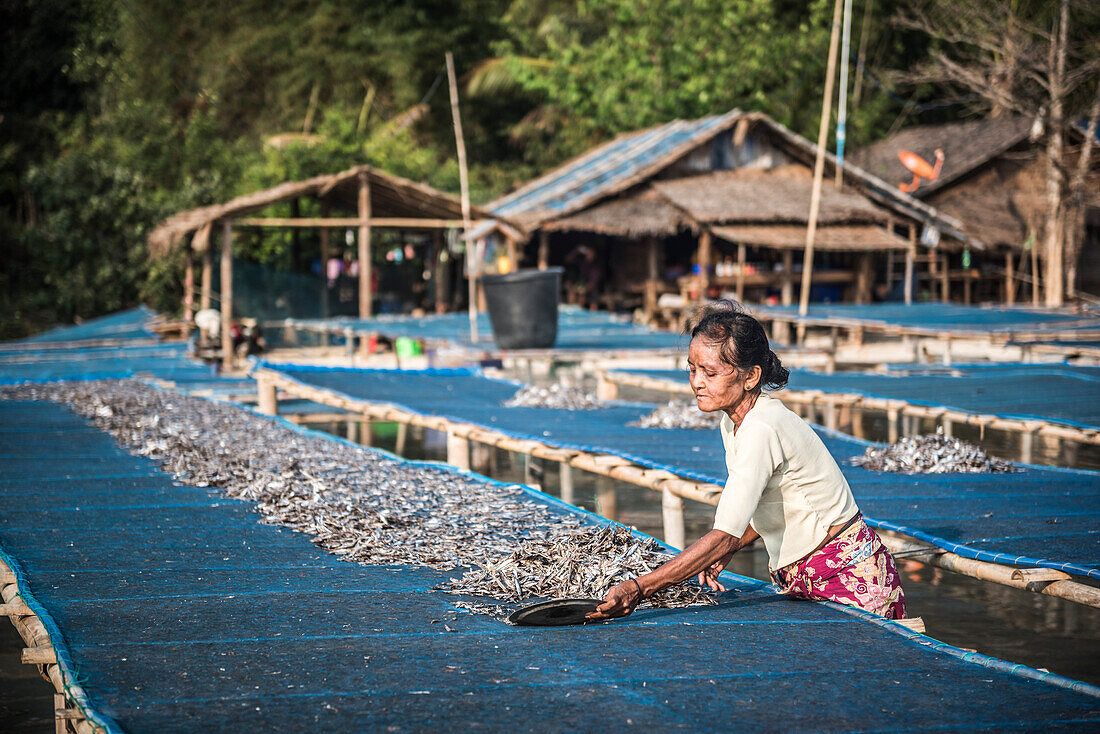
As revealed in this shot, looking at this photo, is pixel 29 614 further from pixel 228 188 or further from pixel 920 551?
pixel 228 188

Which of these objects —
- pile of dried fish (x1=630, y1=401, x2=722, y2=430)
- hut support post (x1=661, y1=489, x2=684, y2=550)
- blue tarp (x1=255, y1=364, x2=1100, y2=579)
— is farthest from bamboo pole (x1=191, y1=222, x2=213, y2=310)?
hut support post (x1=661, y1=489, x2=684, y2=550)

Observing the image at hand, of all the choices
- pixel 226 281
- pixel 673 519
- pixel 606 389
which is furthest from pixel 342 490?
pixel 226 281

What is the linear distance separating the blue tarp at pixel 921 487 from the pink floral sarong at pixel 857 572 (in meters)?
0.57

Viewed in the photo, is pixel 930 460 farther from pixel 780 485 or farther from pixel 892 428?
pixel 892 428

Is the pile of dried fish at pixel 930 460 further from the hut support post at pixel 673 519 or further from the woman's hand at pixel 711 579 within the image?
the woman's hand at pixel 711 579

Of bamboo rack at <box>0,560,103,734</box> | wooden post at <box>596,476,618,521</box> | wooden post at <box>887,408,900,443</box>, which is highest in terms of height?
bamboo rack at <box>0,560,103,734</box>

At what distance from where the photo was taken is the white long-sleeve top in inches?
89.8

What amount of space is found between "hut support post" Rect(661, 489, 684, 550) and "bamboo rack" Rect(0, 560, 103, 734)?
2.37 meters

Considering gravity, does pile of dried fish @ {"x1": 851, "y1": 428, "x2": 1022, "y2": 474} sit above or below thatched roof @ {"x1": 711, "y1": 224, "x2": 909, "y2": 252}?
below

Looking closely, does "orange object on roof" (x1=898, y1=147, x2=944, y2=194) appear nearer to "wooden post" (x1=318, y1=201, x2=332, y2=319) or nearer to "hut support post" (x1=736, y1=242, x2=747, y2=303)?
"hut support post" (x1=736, y1=242, x2=747, y2=303)

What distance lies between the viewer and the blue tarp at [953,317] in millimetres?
9984

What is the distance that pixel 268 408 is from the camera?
7543 millimetres

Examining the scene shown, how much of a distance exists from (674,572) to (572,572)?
382mm

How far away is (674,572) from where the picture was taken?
226 cm
